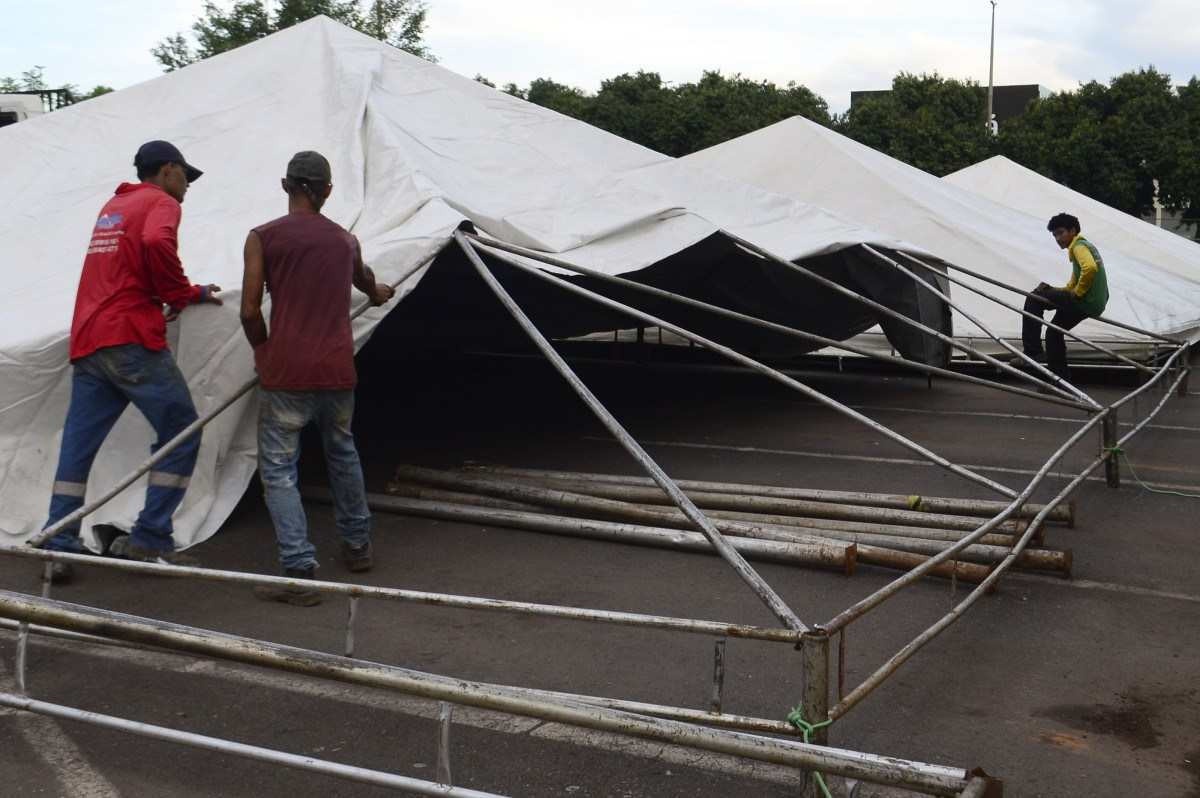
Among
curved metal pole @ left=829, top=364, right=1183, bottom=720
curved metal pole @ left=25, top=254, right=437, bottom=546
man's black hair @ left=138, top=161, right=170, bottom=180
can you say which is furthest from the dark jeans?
man's black hair @ left=138, top=161, right=170, bottom=180

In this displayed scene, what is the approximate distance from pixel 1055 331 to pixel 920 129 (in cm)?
3007

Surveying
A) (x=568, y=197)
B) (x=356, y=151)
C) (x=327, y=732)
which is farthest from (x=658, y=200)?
(x=327, y=732)

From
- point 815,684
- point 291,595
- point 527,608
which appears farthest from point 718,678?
point 291,595

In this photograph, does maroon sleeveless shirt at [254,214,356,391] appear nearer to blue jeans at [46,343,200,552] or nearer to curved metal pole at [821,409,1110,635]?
blue jeans at [46,343,200,552]

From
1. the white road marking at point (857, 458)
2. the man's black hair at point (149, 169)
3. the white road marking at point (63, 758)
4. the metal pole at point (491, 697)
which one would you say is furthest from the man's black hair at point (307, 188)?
the white road marking at point (857, 458)

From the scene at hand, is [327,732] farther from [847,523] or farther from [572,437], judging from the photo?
[572,437]

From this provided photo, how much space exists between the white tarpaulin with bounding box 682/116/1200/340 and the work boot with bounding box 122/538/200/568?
7.77 m

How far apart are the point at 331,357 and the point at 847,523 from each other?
2.75 metres

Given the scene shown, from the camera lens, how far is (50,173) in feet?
26.2

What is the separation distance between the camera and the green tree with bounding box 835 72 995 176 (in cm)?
3956

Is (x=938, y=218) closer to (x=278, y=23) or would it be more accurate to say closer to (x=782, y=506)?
(x=782, y=506)

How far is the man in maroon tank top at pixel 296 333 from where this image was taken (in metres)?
5.32

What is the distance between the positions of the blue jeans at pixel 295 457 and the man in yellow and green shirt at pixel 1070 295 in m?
7.20

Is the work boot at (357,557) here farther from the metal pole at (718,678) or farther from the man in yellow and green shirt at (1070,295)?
the man in yellow and green shirt at (1070,295)
